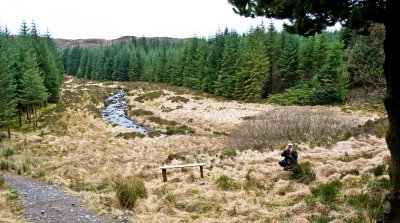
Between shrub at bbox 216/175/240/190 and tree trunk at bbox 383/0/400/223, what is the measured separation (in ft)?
22.1

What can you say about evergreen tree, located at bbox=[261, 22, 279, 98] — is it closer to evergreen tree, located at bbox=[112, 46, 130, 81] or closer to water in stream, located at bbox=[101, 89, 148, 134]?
water in stream, located at bbox=[101, 89, 148, 134]

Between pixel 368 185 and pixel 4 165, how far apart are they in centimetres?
1647

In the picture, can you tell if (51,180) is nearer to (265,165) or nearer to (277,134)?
(265,165)

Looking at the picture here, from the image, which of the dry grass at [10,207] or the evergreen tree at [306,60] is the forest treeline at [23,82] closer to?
the dry grass at [10,207]

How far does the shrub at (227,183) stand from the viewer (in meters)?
12.9

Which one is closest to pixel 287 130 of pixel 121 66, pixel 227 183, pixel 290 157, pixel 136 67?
pixel 290 157

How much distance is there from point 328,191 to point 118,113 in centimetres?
4561

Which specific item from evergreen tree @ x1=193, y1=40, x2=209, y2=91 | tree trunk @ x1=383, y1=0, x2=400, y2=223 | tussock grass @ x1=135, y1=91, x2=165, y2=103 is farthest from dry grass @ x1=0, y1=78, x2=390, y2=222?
evergreen tree @ x1=193, y1=40, x2=209, y2=91

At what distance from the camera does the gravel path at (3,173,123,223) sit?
10.1 metres

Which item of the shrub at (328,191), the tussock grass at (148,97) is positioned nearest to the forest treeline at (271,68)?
the tussock grass at (148,97)

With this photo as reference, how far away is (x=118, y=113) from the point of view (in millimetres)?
53188

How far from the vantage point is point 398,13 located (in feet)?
19.3

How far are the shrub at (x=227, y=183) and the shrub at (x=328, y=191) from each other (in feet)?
9.91

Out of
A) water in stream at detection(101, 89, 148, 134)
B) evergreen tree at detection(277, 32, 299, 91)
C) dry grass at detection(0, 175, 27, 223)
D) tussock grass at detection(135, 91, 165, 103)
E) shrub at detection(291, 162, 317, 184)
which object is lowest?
water in stream at detection(101, 89, 148, 134)
